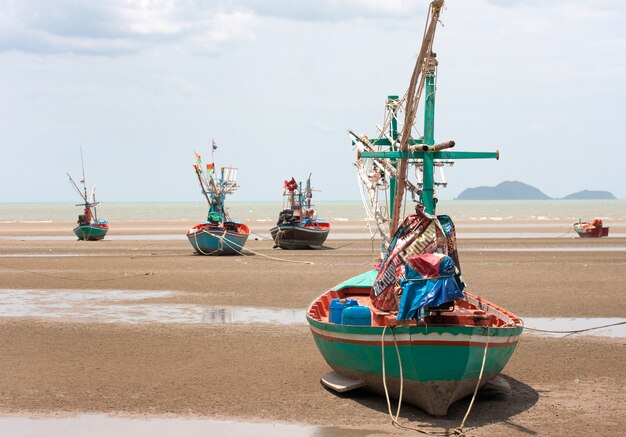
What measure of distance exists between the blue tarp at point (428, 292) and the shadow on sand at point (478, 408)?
4.80 feet

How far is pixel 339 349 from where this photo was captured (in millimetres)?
12180

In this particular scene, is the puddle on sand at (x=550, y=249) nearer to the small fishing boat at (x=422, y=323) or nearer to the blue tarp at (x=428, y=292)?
the small fishing boat at (x=422, y=323)

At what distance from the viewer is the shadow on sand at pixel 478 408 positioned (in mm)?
Result: 10836

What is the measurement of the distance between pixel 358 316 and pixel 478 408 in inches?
84.6

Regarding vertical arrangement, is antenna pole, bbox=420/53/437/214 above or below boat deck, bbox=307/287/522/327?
above

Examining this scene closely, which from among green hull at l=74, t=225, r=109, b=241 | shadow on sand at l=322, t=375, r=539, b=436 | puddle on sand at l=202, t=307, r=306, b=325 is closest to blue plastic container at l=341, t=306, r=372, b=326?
shadow on sand at l=322, t=375, r=539, b=436

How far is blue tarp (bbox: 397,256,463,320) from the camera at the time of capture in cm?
1081

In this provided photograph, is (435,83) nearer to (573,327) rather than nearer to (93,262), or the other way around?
(573,327)

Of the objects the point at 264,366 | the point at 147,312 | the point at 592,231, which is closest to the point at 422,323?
the point at 264,366

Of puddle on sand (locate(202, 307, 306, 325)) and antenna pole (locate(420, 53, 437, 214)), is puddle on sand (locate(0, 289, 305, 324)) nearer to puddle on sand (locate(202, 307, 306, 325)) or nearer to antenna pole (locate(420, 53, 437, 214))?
puddle on sand (locate(202, 307, 306, 325))

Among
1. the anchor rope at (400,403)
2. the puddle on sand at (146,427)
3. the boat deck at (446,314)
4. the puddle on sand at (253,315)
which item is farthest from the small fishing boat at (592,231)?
the puddle on sand at (146,427)

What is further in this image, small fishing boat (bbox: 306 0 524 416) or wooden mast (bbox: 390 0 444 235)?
wooden mast (bbox: 390 0 444 235)

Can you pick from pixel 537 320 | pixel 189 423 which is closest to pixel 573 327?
pixel 537 320

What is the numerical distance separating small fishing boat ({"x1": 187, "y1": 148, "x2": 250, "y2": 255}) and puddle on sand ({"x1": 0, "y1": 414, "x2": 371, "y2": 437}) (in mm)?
29262
